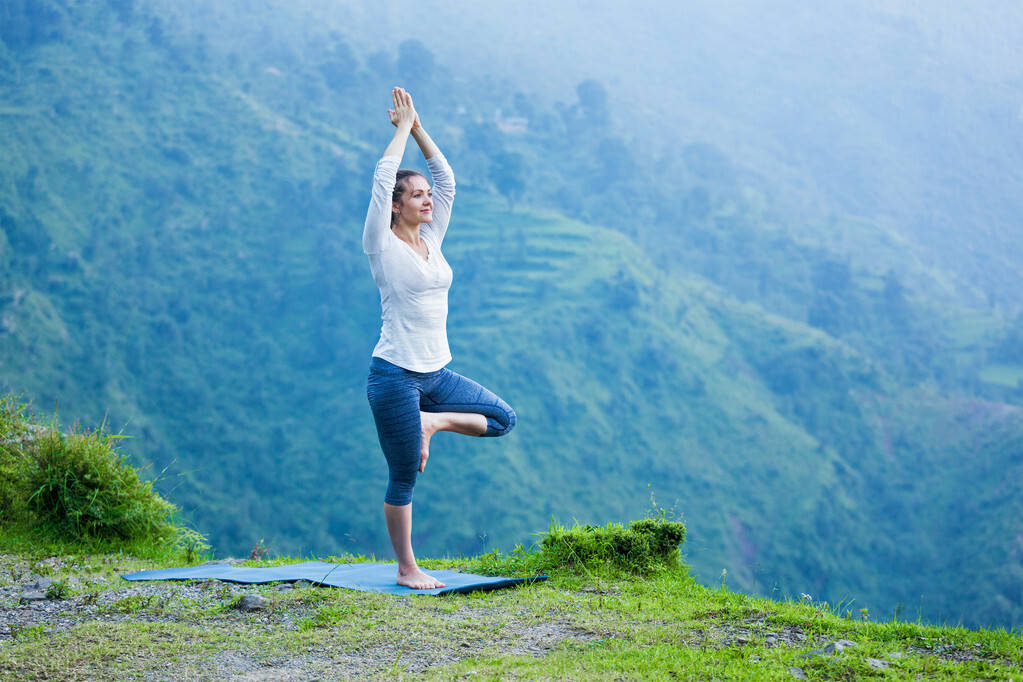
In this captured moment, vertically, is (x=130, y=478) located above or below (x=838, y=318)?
below

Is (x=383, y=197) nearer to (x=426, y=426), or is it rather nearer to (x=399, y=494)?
(x=426, y=426)

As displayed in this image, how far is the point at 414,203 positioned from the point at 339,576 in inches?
73.0

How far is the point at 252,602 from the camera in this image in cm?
392

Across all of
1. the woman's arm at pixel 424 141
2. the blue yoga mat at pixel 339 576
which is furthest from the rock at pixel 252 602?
the woman's arm at pixel 424 141

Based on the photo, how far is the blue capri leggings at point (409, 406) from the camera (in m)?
4.09

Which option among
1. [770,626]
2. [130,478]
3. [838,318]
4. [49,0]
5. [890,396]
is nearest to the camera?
[770,626]

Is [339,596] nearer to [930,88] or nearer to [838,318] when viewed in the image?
[838,318]

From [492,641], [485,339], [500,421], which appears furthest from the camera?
[485,339]

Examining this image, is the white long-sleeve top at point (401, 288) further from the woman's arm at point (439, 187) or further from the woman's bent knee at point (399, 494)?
the woman's bent knee at point (399, 494)

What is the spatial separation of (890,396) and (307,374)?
36629 millimetres

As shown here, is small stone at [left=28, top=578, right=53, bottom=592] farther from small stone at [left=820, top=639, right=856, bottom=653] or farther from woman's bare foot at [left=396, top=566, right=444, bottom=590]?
small stone at [left=820, top=639, right=856, bottom=653]

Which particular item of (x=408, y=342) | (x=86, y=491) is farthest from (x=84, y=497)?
(x=408, y=342)

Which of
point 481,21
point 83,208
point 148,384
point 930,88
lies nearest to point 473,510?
point 148,384

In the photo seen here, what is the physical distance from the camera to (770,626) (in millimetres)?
3670
